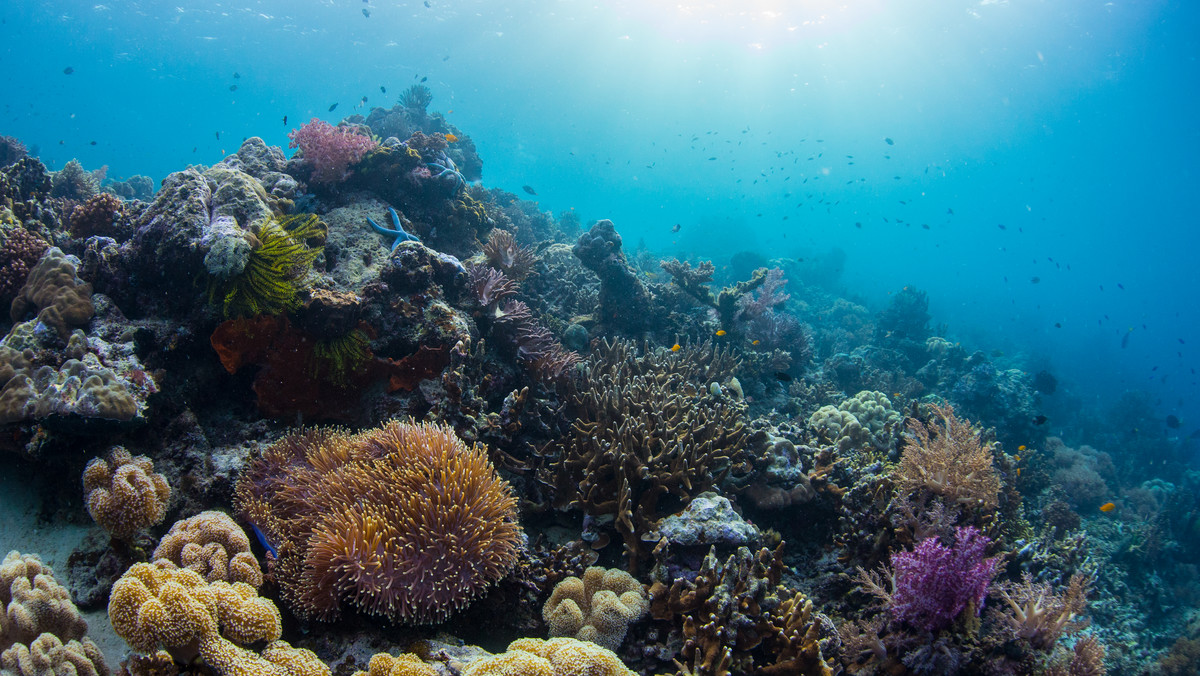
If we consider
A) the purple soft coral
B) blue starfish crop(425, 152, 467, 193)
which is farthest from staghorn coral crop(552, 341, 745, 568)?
blue starfish crop(425, 152, 467, 193)

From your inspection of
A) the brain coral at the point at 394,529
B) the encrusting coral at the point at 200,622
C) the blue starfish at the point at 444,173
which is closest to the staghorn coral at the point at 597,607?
the brain coral at the point at 394,529

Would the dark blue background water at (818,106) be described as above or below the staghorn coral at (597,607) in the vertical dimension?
above

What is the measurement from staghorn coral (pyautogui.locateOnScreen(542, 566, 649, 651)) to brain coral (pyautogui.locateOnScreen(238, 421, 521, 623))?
0.49 meters

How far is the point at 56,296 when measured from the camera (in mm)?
4086

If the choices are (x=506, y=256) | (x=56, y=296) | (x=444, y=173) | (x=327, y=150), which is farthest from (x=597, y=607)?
(x=327, y=150)

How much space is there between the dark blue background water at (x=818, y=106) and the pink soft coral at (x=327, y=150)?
21.9 m

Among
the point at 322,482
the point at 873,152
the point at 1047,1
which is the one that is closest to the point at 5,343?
the point at 322,482

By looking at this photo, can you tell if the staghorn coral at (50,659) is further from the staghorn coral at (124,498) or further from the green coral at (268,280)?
the green coral at (268,280)

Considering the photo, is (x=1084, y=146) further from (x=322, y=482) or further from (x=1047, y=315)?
(x=322, y=482)

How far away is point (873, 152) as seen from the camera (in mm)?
119938

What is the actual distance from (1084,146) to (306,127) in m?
114

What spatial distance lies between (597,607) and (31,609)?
326 centimetres

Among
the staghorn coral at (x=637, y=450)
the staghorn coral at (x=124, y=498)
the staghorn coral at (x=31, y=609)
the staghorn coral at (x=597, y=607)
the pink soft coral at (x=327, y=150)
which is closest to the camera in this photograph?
the staghorn coral at (x=31, y=609)

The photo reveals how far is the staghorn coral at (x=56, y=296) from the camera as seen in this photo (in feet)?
13.0
